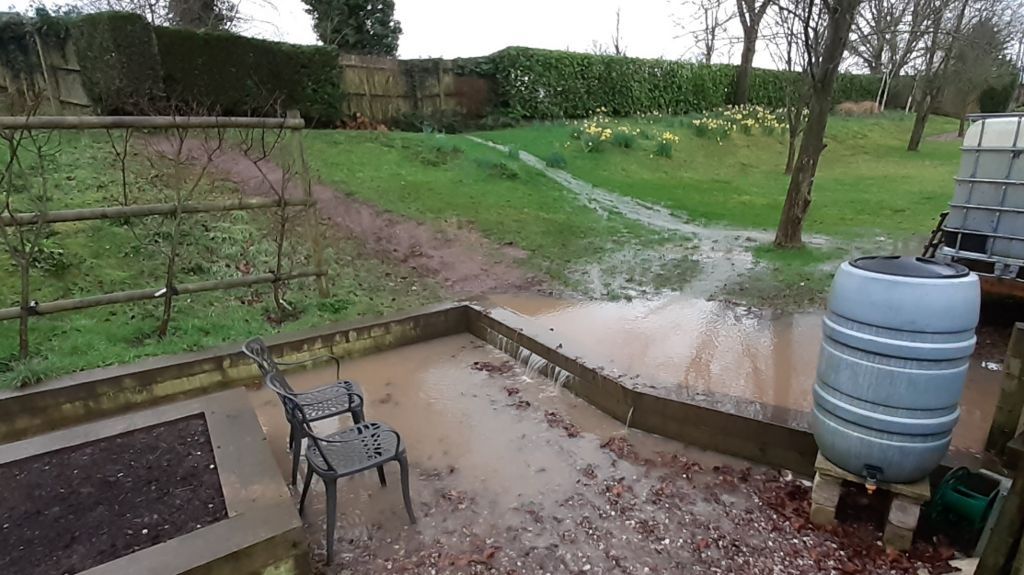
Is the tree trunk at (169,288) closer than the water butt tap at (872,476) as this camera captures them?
No

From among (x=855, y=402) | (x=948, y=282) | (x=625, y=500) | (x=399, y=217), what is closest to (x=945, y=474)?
(x=855, y=402)

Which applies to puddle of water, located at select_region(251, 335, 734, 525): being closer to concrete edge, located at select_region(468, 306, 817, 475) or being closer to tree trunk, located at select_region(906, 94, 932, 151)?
concrete edge, located at select_region(468, 306, 817, 475)

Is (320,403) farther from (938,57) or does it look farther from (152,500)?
(938,57)

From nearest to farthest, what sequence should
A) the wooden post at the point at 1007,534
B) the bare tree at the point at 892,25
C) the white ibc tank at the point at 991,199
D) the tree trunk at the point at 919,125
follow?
the wooden post at the point at 1007,534, the white ibc tank at the point at 991,199, the bare tree at the point at 892,25, the tree trunk at the point at 919,125

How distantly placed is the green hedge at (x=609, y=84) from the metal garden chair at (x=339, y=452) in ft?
42.2

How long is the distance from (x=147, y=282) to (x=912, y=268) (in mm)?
5868

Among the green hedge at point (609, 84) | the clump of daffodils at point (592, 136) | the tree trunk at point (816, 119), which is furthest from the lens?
the green hedge at point (609, 84)

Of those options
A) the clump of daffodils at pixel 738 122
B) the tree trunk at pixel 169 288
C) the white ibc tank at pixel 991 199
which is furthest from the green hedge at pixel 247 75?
the clump of daffodils at pixel 738 122

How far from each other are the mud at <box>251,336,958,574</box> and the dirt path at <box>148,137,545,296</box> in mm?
2532

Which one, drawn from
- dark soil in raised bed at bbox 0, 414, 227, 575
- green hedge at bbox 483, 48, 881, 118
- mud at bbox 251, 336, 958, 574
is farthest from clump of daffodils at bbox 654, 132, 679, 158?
dark soil in raised bed at bbox 0, 414, 227, 575

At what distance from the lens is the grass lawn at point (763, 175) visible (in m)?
9.51

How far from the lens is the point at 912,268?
2.34m

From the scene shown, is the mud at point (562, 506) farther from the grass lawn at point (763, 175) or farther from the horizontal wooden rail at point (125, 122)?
the grass lawn at point (763, 175)

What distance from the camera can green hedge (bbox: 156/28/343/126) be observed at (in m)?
8.92
